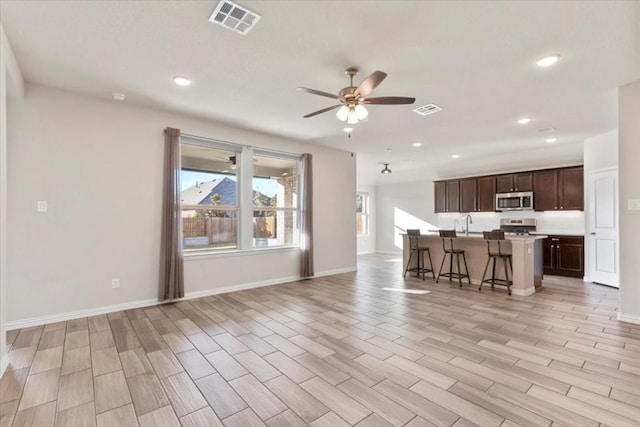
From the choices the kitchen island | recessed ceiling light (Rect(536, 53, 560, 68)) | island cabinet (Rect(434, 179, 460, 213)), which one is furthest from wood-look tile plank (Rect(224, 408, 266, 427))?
island cabinet (Rect(434, 179, 460, 213))

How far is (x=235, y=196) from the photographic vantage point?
531 cm

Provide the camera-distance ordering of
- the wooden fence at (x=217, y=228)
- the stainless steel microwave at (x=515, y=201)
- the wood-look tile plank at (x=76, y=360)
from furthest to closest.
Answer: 1. the stainless steel microwave at (x=515, y=201)
2. the wooden fence at (x=217, y=228)
3. the wood-look tile plank at (x=76, y=360)

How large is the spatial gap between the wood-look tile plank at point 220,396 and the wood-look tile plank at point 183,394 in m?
0.05

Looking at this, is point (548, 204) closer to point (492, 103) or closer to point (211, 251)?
point (492, 103)

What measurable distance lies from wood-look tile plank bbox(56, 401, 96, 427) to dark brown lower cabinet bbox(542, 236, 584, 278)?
7851mm

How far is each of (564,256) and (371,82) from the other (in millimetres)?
6200

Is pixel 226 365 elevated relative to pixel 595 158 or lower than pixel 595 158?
lower

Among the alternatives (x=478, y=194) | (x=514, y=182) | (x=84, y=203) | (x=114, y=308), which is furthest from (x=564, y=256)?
(x=84, y=203)

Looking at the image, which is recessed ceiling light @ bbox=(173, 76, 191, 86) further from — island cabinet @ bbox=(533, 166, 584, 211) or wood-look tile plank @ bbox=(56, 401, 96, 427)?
island cabinet @ bbox=(533, 166, 584, 211)

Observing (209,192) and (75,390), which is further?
(209,192)

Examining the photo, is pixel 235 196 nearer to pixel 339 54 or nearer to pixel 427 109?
pixel 339 54

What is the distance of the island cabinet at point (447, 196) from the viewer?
8337 millimetres

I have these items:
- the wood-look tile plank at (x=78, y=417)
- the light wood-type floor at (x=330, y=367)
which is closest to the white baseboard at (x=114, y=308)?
the light wood-type floor at (x=330, y=367)

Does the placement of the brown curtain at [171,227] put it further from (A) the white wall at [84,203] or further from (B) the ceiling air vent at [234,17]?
(B) the ceiling air vent at [234,17]
